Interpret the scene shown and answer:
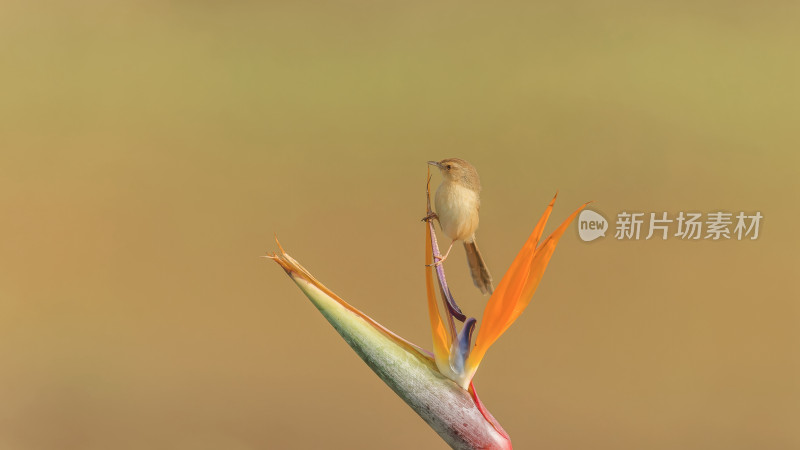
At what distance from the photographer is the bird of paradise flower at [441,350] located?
0.92 metres

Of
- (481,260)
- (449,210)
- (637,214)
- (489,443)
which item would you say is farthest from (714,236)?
(489,443)

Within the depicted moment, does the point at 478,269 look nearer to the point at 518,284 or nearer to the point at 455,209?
the point at 455,209

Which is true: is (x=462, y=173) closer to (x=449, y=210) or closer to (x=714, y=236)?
(x=449, y=210)

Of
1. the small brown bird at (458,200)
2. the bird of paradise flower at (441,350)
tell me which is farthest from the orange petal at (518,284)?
the small brown bird at (458,200)

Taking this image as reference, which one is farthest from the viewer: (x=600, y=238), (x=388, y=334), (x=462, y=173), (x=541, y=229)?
(x=600, y=238)

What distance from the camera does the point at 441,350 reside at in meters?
0.97

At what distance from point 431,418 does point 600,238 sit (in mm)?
807

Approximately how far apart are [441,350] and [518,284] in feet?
0.56

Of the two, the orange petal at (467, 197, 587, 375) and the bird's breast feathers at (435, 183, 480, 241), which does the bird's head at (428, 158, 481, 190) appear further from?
the orange petal at (467, 197, 587, 375)

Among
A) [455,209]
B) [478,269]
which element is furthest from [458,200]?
[478,269]

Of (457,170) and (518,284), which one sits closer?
(518,284)

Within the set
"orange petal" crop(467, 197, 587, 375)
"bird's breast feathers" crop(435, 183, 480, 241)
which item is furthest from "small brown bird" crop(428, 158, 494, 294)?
"orange petal" crop(467, 197, 587, 375)

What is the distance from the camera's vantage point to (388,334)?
3.25 feet

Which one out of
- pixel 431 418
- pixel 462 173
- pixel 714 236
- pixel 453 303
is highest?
pixel 714 236
